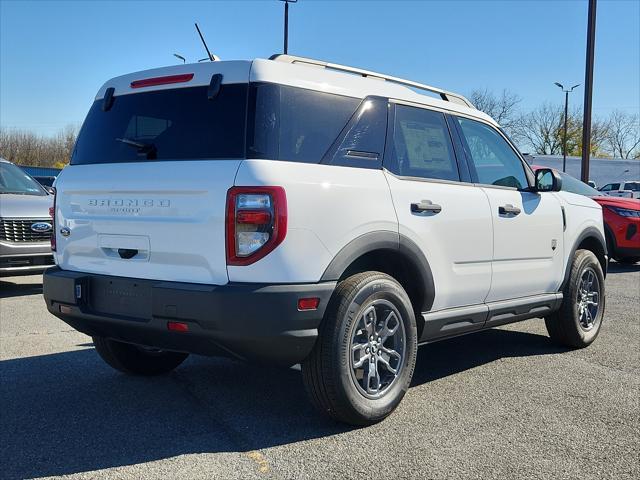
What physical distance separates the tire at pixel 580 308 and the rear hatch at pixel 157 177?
342 cm

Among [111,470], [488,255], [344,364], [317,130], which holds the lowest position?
[111,470]

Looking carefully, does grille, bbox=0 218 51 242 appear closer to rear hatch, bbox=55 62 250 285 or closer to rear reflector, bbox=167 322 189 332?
rear hatch, bbox=55 62 250 285

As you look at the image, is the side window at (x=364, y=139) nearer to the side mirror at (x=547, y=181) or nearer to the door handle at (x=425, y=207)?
the door handle at (x=425, y=207)

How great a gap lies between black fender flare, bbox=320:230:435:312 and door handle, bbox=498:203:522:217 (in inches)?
38.0

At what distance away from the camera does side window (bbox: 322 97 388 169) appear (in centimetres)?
369

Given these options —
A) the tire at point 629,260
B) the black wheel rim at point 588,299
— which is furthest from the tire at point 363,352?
the tire at point 629,260

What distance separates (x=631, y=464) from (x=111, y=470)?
2.50m

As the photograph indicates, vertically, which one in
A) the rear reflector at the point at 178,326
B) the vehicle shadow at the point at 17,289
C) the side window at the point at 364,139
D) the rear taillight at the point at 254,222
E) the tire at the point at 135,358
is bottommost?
the vehicle shadow at the point at 17,289

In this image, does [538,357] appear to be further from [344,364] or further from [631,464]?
[344,364]

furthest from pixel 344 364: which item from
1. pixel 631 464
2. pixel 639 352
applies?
pixel 639 352

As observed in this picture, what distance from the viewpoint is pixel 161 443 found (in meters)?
3.47

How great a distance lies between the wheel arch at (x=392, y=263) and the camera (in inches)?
138

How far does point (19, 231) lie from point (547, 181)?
643 centimetres

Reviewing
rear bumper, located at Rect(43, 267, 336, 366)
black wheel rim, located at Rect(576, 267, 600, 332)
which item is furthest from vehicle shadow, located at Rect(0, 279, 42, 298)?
black wheel rim, located at Rect(576, 267, 600, 332)
